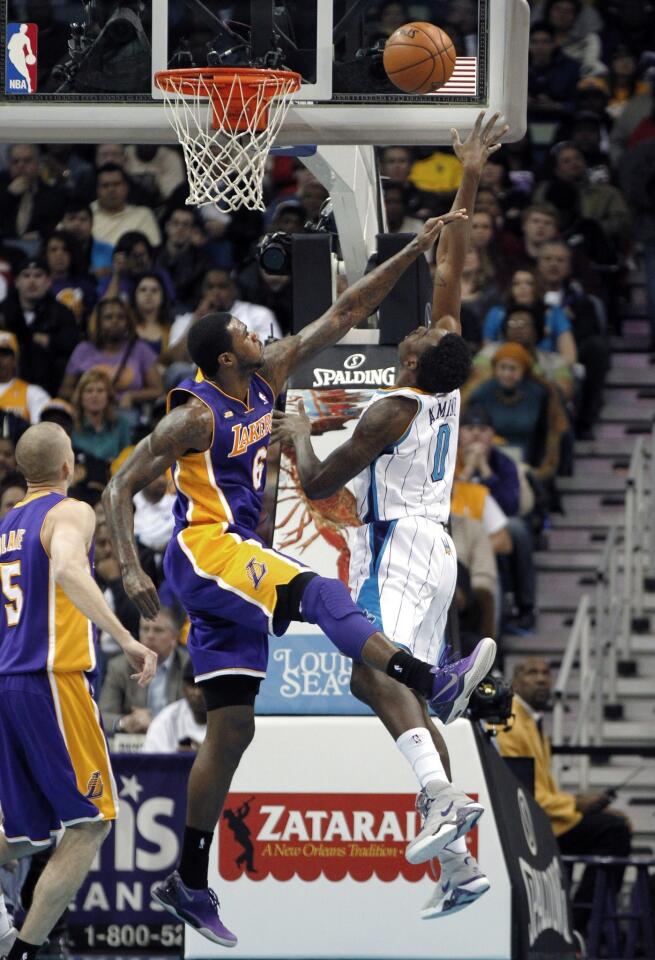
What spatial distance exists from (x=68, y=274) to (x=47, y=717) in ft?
30.8

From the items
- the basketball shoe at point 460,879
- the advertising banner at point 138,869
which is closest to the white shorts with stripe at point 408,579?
the basketball shoe at point 460,879

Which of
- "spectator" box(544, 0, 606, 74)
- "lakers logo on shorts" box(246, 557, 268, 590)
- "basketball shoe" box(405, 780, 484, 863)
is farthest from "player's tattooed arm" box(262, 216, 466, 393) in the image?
"spectator" box(544, 0, 606, 74)

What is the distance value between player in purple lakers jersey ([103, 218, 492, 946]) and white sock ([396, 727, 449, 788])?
290 millimetres

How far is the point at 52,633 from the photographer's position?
902cm

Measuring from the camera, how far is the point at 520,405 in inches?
623

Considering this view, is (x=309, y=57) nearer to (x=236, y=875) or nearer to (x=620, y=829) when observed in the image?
(x=236, y=875)

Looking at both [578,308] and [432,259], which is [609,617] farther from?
[432,259]

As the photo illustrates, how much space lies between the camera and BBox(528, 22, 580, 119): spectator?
1983cm

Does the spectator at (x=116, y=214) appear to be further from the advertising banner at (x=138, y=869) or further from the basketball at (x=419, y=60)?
the basketball at (x=419, y=60)

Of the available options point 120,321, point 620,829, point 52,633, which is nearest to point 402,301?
point 52,633

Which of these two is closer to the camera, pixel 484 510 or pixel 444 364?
pixel 444 364

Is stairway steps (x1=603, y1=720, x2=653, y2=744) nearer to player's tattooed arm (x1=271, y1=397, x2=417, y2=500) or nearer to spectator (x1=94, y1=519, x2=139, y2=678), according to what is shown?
spectator (x1=94, y1=519, x2=139, y2=678)

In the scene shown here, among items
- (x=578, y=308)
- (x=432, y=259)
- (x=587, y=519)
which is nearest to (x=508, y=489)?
Result: (x=587, y=519)

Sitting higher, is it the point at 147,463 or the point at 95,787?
the point at 147,463
